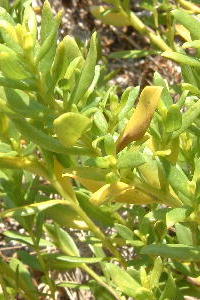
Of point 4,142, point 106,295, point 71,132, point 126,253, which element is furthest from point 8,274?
point 71,132

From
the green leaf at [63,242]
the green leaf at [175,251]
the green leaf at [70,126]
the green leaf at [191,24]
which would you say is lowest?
the green leaf at [63,242]

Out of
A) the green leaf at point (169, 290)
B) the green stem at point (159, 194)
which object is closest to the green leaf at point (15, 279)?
the green leaf at point (169, 290)

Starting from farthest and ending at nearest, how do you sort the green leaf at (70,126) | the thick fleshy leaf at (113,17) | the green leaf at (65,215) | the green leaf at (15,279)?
A: the thick fleshy leaf at (113,17)
the green leaf at (15,279)
the green leaf at (65,215)
the green leaf at (70,126)

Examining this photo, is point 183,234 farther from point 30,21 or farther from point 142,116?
point 30,21

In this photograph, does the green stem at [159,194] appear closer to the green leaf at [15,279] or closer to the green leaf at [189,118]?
the green leaf at [189,118]

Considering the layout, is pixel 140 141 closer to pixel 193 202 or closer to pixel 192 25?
pixel 193 202

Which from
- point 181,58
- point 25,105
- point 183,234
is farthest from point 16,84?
point 183,234

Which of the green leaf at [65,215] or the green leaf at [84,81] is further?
the green leaf at [65,215]

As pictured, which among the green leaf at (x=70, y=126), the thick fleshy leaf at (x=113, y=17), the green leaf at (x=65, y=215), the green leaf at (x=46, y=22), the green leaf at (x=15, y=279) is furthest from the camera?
the thick fleshy leaf at (x=113, y=17)
